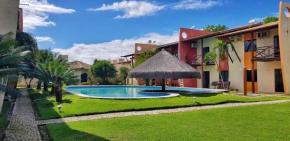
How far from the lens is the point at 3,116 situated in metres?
10.5

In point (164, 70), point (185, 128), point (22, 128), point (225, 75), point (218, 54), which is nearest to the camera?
point (185, 128)

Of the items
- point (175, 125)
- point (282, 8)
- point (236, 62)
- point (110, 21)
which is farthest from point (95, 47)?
point (175, 125)

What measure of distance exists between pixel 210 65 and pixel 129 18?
11142 millimetres

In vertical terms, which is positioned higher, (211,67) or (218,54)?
(218,54)

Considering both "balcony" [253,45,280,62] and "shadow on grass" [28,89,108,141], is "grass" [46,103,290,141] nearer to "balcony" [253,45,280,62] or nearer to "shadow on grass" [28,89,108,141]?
"shadow on grass" [28,89,108,141]

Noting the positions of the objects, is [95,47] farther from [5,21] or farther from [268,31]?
[5,21]

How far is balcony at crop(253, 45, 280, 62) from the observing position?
19.7 meters

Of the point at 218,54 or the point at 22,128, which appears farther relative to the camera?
the point at 218,54

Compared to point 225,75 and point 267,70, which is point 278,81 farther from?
point 225,75

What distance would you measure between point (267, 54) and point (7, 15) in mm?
19968

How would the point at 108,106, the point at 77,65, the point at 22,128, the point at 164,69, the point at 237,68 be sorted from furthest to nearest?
the point at 77,65 → the point at 237,68 → the point at 164,69 → the point at 108,106 → the point at 22,128

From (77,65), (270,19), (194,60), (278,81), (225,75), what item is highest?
(270,19)

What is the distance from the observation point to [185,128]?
7.89 metres

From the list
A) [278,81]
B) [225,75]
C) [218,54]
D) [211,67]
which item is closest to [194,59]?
[211,67]
